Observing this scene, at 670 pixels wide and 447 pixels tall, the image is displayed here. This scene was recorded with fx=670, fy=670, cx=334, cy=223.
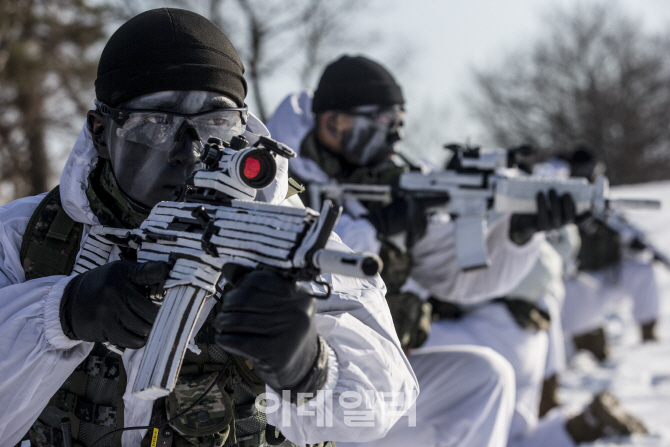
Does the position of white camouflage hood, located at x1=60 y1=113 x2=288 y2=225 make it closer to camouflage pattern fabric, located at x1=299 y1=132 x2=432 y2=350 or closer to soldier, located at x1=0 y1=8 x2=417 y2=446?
soldier, located at x1=0 y1=8 x2=417 y2=446

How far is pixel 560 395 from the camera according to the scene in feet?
20.0

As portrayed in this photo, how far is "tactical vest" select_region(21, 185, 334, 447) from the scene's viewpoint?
1.91m

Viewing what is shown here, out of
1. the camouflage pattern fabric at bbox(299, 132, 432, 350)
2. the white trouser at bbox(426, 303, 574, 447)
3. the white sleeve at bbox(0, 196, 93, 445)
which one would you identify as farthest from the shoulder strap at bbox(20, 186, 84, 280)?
the white trouser at bbox(426, 303, 574, 447)

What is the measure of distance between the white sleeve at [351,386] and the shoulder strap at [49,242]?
2.69 feet

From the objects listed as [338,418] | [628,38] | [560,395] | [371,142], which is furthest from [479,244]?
[628,38]

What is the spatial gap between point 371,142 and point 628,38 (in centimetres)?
2075

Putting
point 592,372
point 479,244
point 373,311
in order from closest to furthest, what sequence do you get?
1. point 373,311
2. point 479,244
3. point 592,372

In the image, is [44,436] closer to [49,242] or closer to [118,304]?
[49,242]

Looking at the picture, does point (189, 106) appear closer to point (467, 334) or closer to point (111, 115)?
point (111, 115)

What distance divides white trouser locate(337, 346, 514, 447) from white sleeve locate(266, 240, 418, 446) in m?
1.40

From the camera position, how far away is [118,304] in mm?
1623

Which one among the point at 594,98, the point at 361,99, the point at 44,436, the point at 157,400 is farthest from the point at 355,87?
the point at 594,98

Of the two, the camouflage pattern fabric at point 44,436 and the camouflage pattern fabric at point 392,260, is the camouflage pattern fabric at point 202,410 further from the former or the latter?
the camouflage pattern fabric at point 392,260

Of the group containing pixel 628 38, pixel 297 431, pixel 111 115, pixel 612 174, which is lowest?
pixel 297 431
